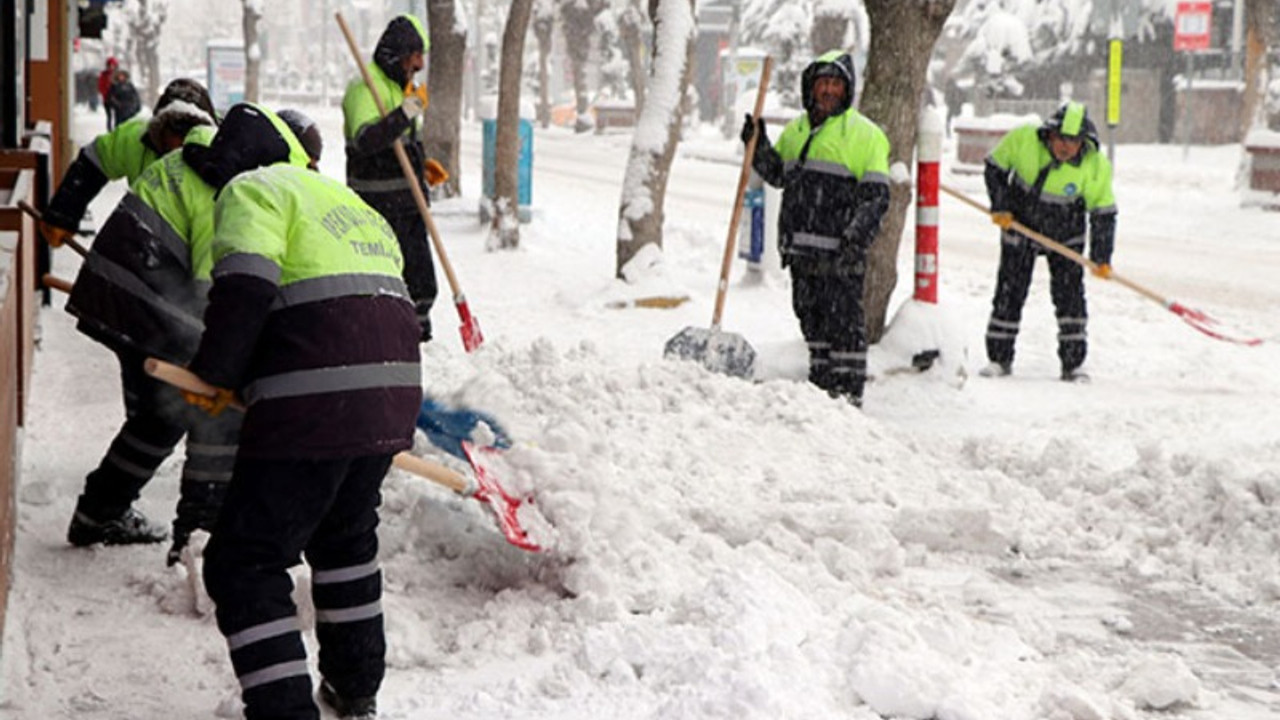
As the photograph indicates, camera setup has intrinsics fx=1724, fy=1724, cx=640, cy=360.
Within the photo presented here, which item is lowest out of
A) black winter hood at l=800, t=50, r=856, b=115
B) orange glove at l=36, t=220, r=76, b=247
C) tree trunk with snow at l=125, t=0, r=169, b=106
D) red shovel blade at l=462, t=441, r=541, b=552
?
red shovel blade at l=462, t=441, r=541, b=552

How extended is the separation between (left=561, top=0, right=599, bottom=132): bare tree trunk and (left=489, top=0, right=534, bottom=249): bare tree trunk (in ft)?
112

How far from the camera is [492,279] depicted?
1395 centimetres

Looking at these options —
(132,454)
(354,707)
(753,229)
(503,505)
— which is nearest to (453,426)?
(503,505)

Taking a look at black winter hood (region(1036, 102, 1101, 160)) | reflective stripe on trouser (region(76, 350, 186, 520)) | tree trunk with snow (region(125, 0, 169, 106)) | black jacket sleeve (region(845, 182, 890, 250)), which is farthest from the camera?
Result: tree trunk with snow (region(125, 0, 169, 106))

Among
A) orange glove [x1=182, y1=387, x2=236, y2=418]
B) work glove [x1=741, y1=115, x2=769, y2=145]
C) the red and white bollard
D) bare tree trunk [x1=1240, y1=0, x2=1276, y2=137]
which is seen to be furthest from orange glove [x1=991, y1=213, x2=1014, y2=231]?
bare tree trunk [x1=1240, y1=0, x2=1276, y2=137]

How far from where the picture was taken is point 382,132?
868cm

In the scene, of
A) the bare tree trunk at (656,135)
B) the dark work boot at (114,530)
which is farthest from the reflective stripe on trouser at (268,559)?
the bare tree trunk at (656,135)

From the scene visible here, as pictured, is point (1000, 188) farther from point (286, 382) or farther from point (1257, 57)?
point (1257, 57)

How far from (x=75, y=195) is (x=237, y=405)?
2.48 m

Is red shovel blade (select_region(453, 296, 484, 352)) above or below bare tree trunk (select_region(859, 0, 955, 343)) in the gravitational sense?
below

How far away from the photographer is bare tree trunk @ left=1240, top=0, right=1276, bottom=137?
24.3 metres

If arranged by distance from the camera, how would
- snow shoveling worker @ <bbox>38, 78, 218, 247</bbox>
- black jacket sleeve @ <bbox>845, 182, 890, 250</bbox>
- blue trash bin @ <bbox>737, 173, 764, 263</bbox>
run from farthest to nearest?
1. blue trash bin @ <bbox>737, 173, 764, 263</bbox>
2. black jacket sleeve @ <bbox>845, 182, 890, 250</bbox>
3. snow shoveling worker @ <bbox>38, 78, 218, 247</bbox>

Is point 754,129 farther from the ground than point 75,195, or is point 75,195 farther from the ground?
point 754,129

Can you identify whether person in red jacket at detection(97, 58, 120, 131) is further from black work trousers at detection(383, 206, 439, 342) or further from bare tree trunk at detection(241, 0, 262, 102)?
black work trousers at detection(383, 206, 439, 342)
